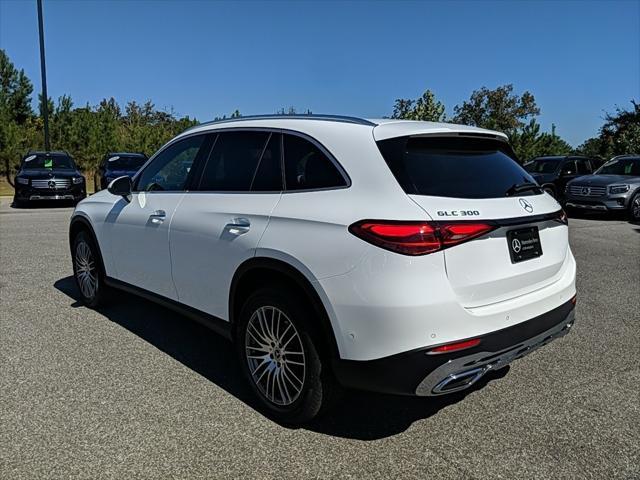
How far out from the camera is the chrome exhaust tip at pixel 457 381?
2.69m

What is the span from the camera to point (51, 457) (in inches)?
111

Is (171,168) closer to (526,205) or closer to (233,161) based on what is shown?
(233,161)

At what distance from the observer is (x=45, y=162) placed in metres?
17.3

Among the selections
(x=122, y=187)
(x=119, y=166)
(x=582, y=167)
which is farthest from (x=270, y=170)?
(x=119, y=166)

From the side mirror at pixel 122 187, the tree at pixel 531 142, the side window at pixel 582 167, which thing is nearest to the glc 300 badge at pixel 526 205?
the side mirror at pixel 122 187

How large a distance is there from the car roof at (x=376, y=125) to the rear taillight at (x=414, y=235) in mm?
572

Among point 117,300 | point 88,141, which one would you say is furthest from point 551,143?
point 117,300

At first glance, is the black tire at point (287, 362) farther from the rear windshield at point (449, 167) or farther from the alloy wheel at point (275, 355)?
the rear windshield at point (449, 167)

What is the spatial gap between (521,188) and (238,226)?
66.9 inches

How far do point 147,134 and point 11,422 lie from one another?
28891mm

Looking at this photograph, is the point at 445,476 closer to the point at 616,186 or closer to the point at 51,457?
the point at 51,457

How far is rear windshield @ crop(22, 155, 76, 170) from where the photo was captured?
56.3 ft

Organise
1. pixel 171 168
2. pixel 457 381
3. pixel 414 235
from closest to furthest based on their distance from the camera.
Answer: pixel 414 235
pixel 457 381
pixel 171 168

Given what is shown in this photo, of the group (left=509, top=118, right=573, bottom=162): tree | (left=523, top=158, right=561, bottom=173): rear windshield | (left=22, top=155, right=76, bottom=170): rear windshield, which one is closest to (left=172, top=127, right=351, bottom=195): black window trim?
(left=22, top=155, right=76, bottom=170): rear windshield
